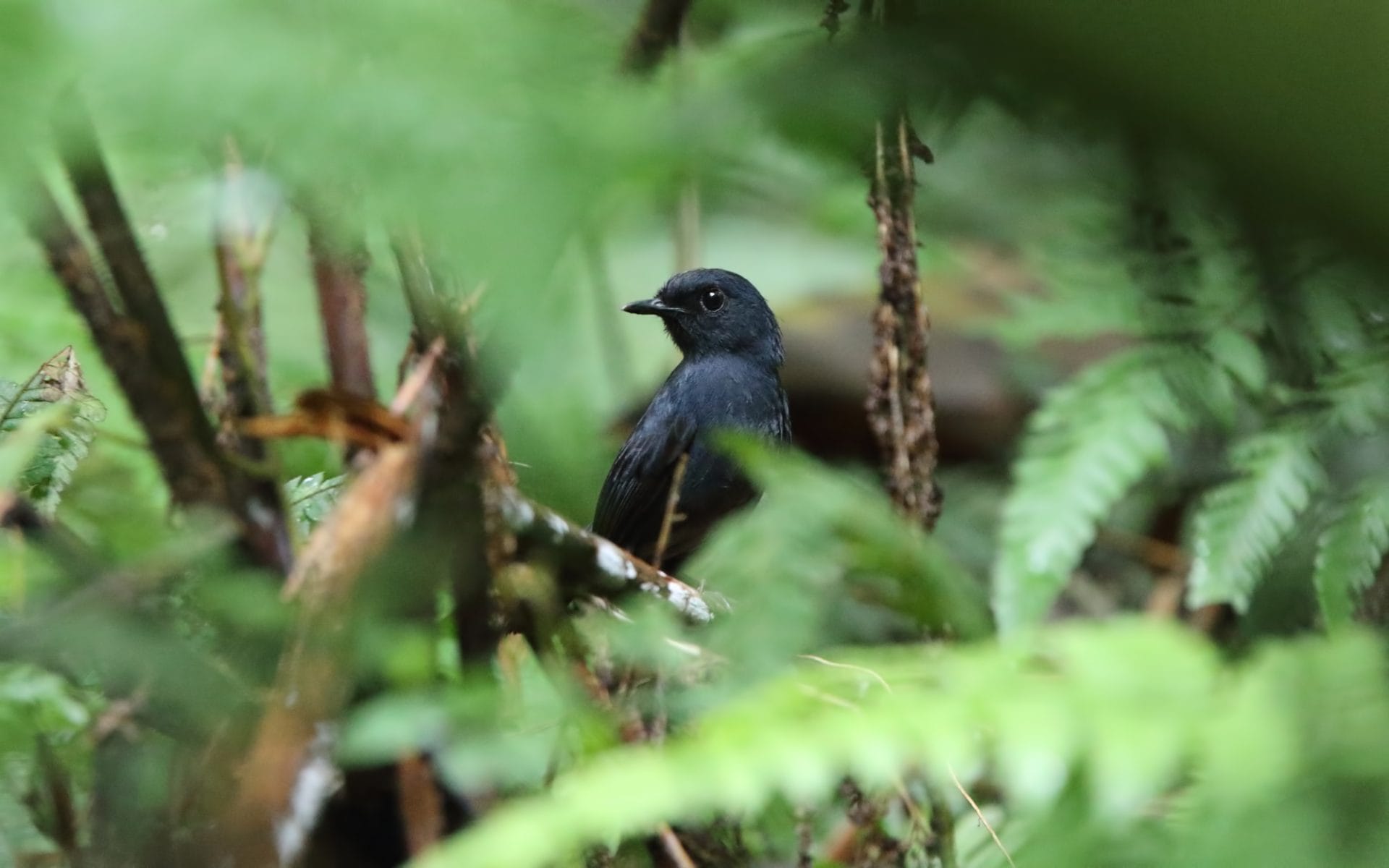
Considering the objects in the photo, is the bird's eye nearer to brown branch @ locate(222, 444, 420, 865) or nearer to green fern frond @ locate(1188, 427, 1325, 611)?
green fern frond @ locate(1188, 427, 1325, 611)

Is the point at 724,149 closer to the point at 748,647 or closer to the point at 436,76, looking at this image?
the point at 436,76

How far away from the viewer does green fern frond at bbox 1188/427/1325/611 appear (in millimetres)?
2391

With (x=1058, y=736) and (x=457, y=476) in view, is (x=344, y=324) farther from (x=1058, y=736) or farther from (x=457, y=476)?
(x=1058, y=736)

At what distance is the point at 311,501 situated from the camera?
84.1 inches

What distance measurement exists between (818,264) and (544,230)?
4704 mm

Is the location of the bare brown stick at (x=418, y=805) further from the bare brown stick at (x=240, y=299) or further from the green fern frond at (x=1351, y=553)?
the green fern frond at (x=1351, y=553)

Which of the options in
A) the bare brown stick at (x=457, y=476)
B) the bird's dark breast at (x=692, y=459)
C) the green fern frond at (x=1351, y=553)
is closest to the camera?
the bare brown stick at (x=457, y=476)

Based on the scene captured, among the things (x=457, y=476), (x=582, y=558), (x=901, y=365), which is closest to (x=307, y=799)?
(x=457, y=476)

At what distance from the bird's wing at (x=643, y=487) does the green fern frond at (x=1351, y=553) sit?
2.12 meters

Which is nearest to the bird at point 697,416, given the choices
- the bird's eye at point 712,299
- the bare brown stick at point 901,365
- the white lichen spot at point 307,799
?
the bird's eye at point 712,299

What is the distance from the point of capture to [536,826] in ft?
3.32

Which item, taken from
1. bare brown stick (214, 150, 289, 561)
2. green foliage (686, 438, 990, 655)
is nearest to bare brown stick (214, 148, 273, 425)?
bare brown stick (214, 150, 289, 561)

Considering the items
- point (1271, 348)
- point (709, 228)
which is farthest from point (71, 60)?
point (709, 228)

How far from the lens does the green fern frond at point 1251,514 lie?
94.1 inches
